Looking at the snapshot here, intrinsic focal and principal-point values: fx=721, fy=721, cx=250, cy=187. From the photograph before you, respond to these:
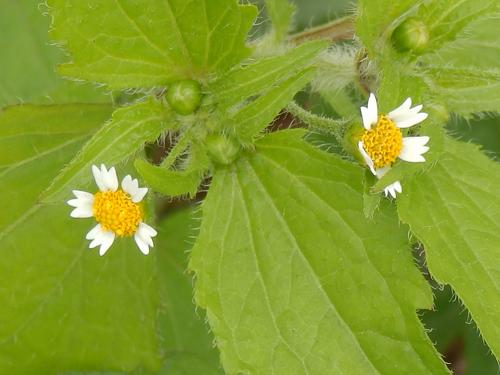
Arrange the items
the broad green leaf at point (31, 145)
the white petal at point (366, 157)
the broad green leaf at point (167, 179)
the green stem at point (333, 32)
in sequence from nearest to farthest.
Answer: the broad green leaf at point (167, 179), the white petal at point (366, 157), the broad green leaf at point (31, 145), the green stem at point (333, 32)

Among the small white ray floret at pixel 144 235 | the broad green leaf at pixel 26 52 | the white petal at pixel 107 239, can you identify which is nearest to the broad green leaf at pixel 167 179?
the small white ray floret at pixel 144 235

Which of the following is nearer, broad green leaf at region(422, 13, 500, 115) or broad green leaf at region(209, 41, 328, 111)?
broad green leaf at region(209, 41, 328, 111)

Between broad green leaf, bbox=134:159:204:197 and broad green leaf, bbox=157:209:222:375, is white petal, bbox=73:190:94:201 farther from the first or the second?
broad green leaf, bbox=157:209:222:375

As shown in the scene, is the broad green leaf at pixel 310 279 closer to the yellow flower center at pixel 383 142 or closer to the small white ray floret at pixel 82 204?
the yellow flower center at pixel 383 142

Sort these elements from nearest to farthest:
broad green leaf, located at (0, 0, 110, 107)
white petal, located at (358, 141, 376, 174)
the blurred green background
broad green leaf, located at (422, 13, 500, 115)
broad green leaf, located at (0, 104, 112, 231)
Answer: white petal, located at (358, 141, 376, 174) < broad green leaf, located at (422, 13, 500, 115) < broad green leaf, located at (0, 104, 112, 231) < the blurred green background < broad green leaf, located at (0, 0, 110, 107)

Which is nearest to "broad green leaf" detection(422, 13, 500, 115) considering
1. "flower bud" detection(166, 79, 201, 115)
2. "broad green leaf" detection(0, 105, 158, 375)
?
"flower bud" detection(166, 79, 201, 115)

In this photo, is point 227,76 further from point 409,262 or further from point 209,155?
point 409,262
